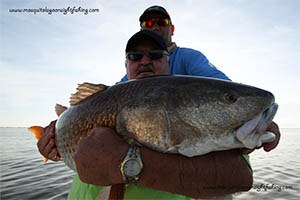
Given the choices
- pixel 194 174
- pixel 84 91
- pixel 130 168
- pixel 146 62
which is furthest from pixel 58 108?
pixel 194 174

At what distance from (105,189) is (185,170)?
→ 3.03 ft

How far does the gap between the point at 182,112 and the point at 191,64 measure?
1929mm

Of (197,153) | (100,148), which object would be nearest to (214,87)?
(197,153)

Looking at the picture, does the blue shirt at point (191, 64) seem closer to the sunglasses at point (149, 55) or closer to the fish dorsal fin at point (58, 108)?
the sunglasses at point (149, 55)

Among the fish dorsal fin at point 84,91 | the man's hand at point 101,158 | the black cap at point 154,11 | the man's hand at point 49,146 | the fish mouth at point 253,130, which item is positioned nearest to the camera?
the fish mouth at point 253,130

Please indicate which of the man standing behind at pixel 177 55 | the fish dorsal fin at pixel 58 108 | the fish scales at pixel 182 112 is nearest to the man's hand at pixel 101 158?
the fish scales at pixel 182 112

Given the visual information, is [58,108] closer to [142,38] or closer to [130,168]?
[142,38]

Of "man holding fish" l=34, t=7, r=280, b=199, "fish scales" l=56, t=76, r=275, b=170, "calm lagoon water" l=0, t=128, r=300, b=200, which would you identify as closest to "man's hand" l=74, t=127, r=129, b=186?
"man holding fish" l=34, t=7, r=280, b=199

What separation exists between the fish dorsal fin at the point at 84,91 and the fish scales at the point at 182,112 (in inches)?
16.9

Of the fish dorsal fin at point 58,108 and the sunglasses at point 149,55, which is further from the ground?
the sunglasses at point 149,55

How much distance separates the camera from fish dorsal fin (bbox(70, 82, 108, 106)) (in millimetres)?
2233

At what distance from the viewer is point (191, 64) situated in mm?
3240

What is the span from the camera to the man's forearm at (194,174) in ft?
4.75

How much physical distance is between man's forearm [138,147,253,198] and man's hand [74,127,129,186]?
0.62 feet
